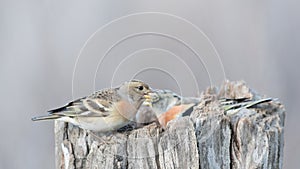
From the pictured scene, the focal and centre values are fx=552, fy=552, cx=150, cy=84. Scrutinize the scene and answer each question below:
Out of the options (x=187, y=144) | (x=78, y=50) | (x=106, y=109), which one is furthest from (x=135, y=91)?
(x=78, y=50)

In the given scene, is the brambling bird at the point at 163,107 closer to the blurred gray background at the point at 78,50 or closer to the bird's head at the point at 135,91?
the bird's head at the point at 135,91

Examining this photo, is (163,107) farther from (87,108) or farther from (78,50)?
(78,50)

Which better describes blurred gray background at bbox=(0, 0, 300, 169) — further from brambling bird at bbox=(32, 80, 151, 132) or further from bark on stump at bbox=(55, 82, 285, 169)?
bark on stump at bbox=(55, 82, 285, 169)

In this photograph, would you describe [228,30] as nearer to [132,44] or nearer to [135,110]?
[132,44]

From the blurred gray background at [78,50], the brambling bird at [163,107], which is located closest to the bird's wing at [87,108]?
the brambling bird at [163,107]

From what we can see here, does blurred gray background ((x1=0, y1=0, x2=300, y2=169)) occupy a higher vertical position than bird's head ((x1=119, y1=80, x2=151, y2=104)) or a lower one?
higher

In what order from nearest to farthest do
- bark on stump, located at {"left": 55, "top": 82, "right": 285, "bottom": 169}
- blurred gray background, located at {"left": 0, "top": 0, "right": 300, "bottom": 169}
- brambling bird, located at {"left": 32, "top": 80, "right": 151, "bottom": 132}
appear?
bark on stump, located at {"left": 55, "top": 82, "right": 285, "bottom": 169} < brambling bird, located at {"left": 32, "top": 80, "right": 151, "bottom": 132} < blurred gray background, located at {"left": 0, "top": 0, "right": 300, "bottom": 169}

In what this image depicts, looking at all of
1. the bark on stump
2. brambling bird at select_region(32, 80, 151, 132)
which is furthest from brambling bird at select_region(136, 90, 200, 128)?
the bark on stump
